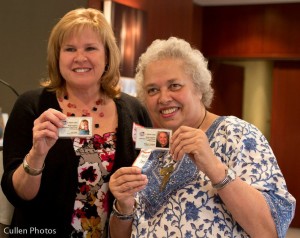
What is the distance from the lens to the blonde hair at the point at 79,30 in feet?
6.01

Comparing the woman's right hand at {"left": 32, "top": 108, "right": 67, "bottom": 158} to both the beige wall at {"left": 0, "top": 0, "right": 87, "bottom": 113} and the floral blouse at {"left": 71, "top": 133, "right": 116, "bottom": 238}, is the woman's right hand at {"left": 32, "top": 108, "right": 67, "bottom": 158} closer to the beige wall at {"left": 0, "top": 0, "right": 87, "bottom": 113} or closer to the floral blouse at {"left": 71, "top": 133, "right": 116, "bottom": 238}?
the floral blouse at {"left": 71, "top": 133, "right": 116, "bottom": 238}

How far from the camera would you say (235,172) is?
4.91ft

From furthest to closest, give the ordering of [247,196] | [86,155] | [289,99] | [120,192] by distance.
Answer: [289,99] → [86,155] → [120,192] → [247,196]

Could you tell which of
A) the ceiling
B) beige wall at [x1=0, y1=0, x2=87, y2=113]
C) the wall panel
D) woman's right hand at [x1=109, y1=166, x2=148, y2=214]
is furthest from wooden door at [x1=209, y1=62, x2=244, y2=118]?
woman's right hand at [x1=109, y1=166, x2=148, y2=214]

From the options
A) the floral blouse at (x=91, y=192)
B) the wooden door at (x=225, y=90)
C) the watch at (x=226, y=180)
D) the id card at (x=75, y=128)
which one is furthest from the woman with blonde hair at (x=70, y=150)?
the wooden door at (x=225, y=90)

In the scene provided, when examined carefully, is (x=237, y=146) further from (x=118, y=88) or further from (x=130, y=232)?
(x=118, y=88)

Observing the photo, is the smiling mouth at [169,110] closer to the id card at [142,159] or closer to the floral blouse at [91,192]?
the id card at [142,159]

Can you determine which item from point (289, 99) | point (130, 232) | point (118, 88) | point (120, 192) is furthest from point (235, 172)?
point (289, 99)

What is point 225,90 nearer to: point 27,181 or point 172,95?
point 172,95

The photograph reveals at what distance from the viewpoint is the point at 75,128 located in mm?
1615

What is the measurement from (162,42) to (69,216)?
0.74 meters

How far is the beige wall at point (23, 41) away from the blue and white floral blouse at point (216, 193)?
2.06m

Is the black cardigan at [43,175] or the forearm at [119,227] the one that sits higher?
the black cardigan at [43,175]

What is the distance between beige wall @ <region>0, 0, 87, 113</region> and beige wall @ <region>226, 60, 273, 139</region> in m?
4.41
